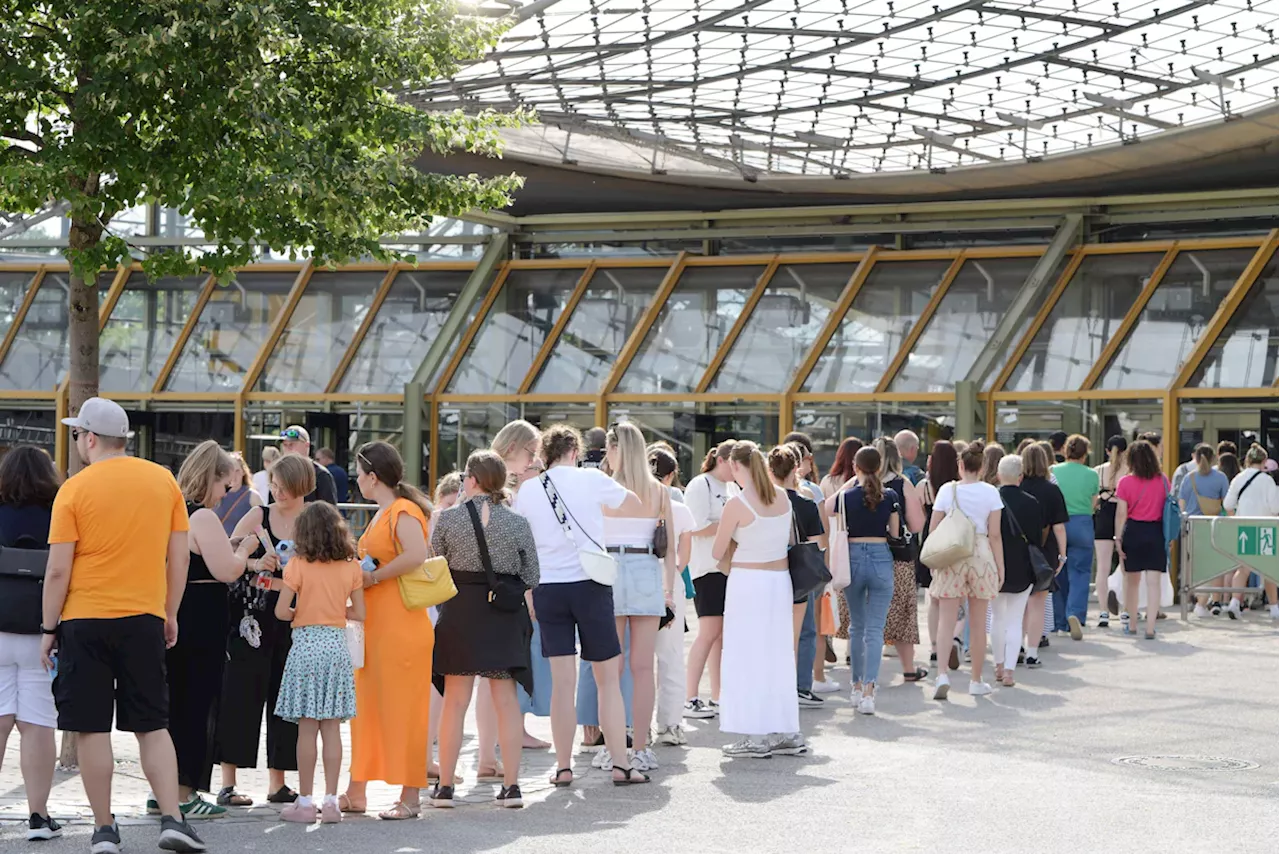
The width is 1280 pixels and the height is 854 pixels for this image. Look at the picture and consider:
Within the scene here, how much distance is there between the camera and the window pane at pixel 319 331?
27016mm

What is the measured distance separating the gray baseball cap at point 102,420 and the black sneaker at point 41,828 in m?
1.58

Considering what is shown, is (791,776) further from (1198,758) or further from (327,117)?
(327,117)

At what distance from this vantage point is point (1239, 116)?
2038 centimetres

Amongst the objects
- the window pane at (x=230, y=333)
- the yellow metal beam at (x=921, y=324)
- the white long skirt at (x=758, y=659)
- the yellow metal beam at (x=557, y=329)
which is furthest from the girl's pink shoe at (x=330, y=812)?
the window pane at (x=230, y=333)

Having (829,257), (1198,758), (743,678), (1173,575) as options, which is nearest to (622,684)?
(743,678)

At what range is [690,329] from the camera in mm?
26203

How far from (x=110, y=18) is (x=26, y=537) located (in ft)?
10.5

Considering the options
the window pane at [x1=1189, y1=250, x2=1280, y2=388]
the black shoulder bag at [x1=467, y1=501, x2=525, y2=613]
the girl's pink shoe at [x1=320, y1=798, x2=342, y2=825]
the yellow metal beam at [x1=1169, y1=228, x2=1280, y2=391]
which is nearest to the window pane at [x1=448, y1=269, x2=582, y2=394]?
the yellow metal beam at [x1=1169, y1=228, x2=1280, y2=391]

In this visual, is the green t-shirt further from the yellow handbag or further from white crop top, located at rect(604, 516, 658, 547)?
the yellow handbag

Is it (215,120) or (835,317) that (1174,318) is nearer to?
(835,317)

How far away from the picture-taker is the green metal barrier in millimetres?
17203

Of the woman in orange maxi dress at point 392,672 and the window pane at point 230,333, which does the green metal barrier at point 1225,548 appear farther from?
the window pane at point 230,333

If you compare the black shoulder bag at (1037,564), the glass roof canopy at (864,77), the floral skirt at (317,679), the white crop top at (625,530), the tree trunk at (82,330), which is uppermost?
the glass roof canopy at (864,77)

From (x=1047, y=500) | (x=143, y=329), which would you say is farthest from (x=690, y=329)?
(x=1047, y=500)
